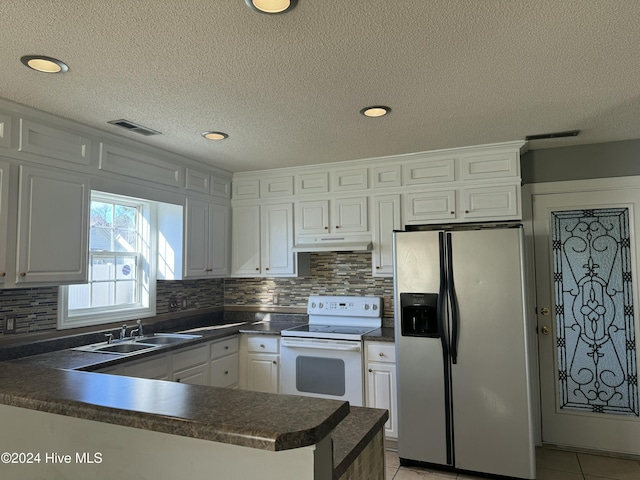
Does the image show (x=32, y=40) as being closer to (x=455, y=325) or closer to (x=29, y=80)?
(x=29, y=80)

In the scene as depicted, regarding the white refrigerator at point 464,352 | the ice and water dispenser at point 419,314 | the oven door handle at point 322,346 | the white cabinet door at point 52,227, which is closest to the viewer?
the white cabinet door at point 52,227

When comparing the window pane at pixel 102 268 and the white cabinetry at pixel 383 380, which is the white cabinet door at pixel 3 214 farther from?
the white cabinetry at pixel 383 380

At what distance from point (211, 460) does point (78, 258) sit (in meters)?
2.11

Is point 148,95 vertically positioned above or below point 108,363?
above

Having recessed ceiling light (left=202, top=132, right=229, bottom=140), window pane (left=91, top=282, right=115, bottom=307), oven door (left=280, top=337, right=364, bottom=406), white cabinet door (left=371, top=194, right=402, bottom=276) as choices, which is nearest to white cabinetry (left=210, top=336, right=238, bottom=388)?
oven door (left=280, top=337, right=364, bottom=406)

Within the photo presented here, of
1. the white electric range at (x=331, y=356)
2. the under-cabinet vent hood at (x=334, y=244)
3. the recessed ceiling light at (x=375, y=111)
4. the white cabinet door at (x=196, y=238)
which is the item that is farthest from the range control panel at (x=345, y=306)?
the recessed ceiling light at (x=375, y=111)

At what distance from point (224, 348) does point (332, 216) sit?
4.73ft

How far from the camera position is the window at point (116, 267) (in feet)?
10.4

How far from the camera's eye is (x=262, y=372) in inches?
150

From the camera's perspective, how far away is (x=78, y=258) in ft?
9.09

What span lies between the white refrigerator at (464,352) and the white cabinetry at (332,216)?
Answer: 2.18ft

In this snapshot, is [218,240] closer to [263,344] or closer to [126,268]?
[126,268]

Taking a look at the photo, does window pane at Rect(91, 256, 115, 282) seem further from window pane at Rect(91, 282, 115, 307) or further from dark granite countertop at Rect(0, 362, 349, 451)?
dark granite countertop at Rect(0, 362, 349, 451)

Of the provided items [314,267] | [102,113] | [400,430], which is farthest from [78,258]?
[400,430]
